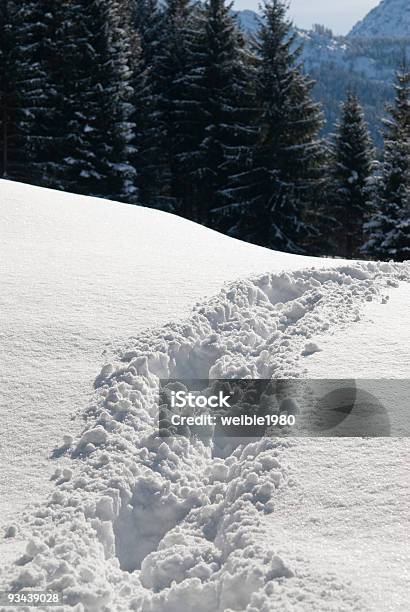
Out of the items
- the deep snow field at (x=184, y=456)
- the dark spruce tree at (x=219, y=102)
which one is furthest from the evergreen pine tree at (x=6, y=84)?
the deep snow field at (x=184, y=456)

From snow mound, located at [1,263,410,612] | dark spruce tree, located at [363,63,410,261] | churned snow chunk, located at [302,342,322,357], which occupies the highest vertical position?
dark spruce tree, located at [363,63,410,261]

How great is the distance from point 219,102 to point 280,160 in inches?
148

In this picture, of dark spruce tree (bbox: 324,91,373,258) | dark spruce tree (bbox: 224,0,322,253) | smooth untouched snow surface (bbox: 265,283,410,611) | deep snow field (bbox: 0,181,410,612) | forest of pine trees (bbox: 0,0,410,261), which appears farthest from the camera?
dark spruce tree (bbox: 324,91,373,258)

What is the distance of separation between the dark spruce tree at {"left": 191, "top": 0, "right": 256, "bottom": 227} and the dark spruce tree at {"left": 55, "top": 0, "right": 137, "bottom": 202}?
3.24 meters

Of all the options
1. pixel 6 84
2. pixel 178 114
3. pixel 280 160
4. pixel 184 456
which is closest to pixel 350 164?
pixel 280 160

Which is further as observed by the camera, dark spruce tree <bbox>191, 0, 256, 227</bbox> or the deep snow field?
dark spruce tree <bbox>191, 0, 256, 227</bbox>

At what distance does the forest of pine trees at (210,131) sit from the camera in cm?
2158

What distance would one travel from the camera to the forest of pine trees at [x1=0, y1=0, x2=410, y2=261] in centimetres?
2158

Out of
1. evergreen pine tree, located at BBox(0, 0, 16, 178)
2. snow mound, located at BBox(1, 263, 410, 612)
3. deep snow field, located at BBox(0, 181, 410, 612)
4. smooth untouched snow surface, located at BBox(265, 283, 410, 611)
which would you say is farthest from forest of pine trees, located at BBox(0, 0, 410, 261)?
smooth untouched snow surface, located at BBox(265, 283, 410, 611)

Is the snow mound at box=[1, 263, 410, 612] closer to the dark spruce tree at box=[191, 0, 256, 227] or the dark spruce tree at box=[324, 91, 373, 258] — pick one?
the dark spruce tree at box=[191, 0, 256, 227]

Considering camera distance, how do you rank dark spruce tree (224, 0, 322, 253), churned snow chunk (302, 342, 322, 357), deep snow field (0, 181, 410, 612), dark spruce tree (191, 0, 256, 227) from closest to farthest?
deep snow field (0, 181, 410, 612) < churned snow chunk (302, 342, 322, 357) < dark spruce tree (224, 0, 322, 253) < dark spruce tree (191, 0, 256, 227)

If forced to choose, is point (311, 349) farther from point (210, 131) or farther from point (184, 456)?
point (210, 131)

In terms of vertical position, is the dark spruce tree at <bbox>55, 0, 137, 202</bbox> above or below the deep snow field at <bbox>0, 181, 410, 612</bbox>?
above

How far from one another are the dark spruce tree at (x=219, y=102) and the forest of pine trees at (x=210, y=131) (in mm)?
46
